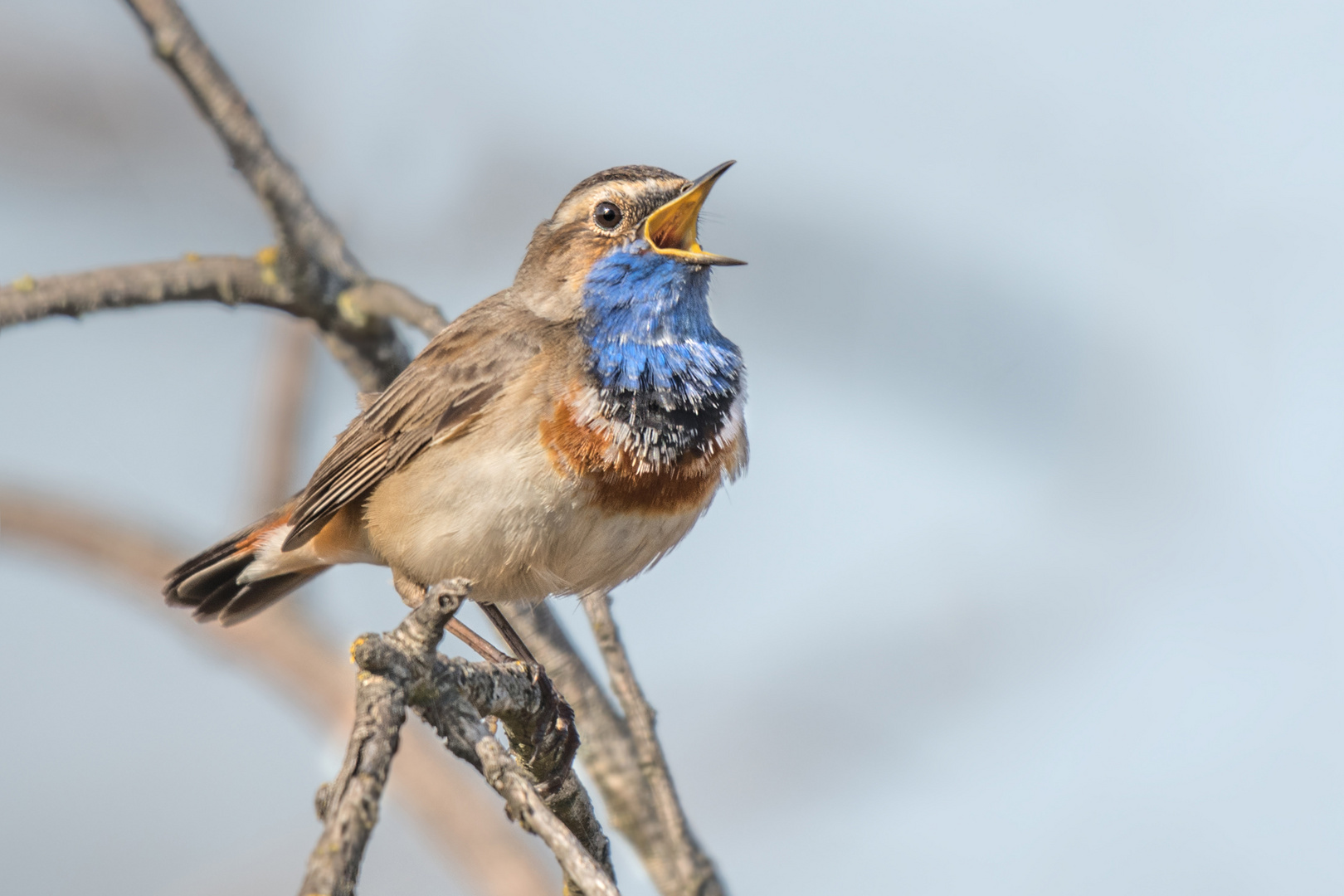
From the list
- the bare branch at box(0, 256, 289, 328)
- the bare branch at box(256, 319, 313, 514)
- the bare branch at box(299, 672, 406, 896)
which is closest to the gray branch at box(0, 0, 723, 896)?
the bare branch at box(0, 256, 289, 328)

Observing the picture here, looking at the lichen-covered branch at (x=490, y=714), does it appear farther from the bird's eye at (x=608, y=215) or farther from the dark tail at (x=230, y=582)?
the dark tail at (x=230, y=582)

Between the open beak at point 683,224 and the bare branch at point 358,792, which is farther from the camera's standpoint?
the open beak at point 683,224

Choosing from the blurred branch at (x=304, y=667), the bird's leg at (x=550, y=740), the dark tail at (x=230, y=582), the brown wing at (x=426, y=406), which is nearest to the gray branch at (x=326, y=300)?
the brown wing at (x=426, y=406)

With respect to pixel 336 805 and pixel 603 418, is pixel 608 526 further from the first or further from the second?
pixel 336 805

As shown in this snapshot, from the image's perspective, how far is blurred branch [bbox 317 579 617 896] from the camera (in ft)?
8.18

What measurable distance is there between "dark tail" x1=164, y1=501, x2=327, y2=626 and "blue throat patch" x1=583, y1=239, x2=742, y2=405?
1.77 m

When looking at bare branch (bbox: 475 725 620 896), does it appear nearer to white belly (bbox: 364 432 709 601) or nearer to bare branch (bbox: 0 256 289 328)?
white belly (bbox: 364 432 709 601)

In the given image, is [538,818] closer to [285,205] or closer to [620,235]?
[620,235]

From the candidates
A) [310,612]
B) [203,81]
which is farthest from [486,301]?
[310,612]

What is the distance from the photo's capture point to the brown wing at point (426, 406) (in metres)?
5.14

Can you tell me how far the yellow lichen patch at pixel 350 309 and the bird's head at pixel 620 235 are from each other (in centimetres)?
70

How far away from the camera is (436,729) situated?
3.17 m

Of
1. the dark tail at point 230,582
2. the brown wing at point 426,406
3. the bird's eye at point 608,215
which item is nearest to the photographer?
the brown wing at point 426,406

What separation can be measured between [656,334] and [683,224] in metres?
0.68
